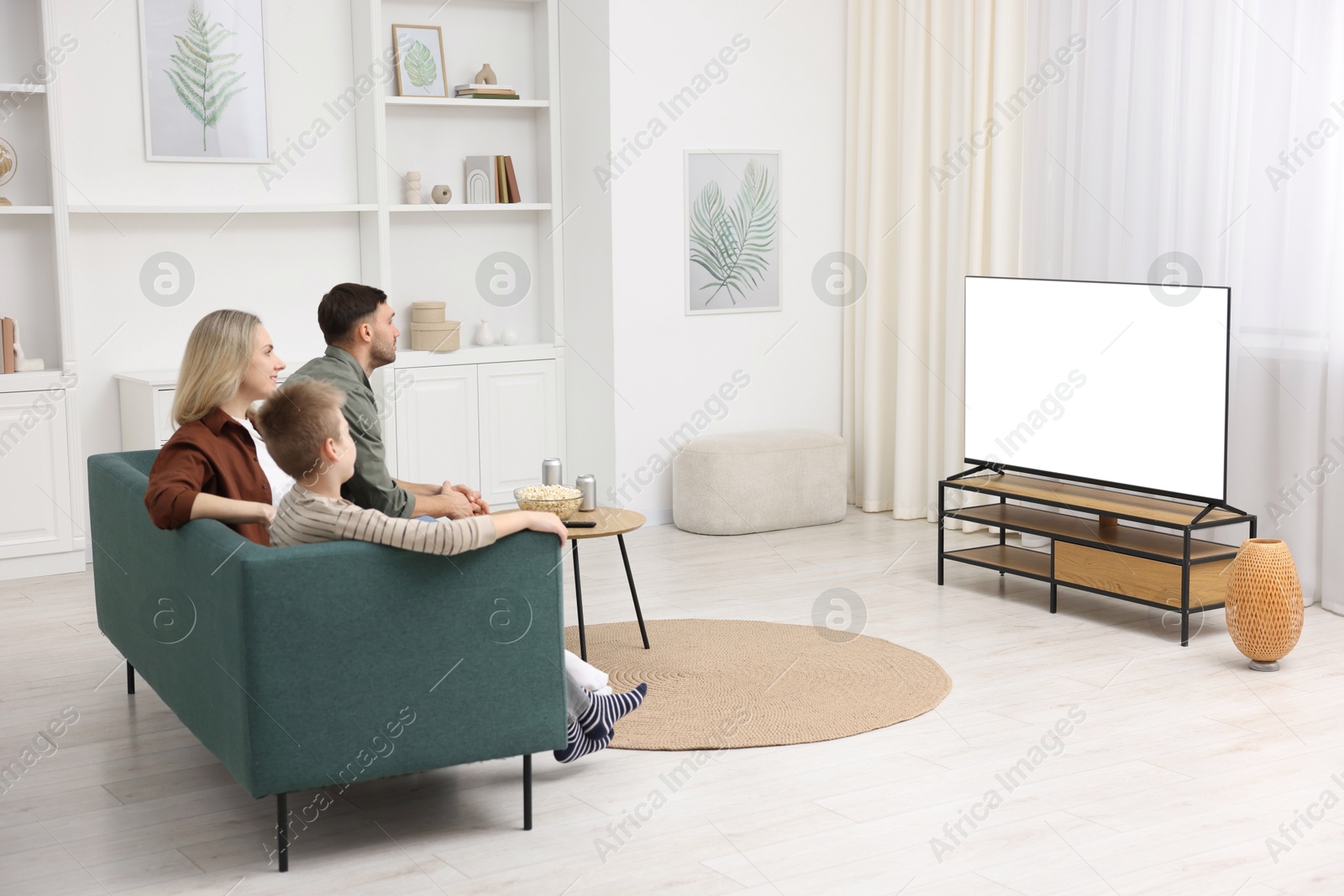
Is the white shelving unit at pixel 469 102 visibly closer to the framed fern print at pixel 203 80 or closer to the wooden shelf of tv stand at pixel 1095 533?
the framed fern print at pixel 203 80

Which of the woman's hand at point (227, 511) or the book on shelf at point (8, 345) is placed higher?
the book on shelf at point (8, 345)

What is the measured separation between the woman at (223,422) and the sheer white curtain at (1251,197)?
121 inches

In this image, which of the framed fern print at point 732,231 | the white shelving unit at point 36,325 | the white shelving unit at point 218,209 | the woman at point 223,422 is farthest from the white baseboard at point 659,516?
the woman at point 223,422

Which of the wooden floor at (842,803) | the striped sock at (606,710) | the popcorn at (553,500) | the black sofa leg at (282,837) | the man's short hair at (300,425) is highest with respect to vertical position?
the man's short hair at (300,425)

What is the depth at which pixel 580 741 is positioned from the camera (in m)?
3.34

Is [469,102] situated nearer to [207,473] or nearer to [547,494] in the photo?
[547,494]

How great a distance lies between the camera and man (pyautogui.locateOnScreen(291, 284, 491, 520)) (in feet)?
11.6

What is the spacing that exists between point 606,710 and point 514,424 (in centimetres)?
338

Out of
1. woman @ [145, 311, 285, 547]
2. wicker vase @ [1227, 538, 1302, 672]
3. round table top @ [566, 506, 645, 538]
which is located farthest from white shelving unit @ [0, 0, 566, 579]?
wicker vase @ [1227, 538, 1302, 672]

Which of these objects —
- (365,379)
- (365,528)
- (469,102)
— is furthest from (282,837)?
(469,102)

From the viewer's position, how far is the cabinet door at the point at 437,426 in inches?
247

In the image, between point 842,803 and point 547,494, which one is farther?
point 547,494

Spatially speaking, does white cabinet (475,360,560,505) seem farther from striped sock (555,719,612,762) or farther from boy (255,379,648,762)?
boy (255,379,648,762)

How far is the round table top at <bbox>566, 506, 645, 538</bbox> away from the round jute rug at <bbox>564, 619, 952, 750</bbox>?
0.48 m
